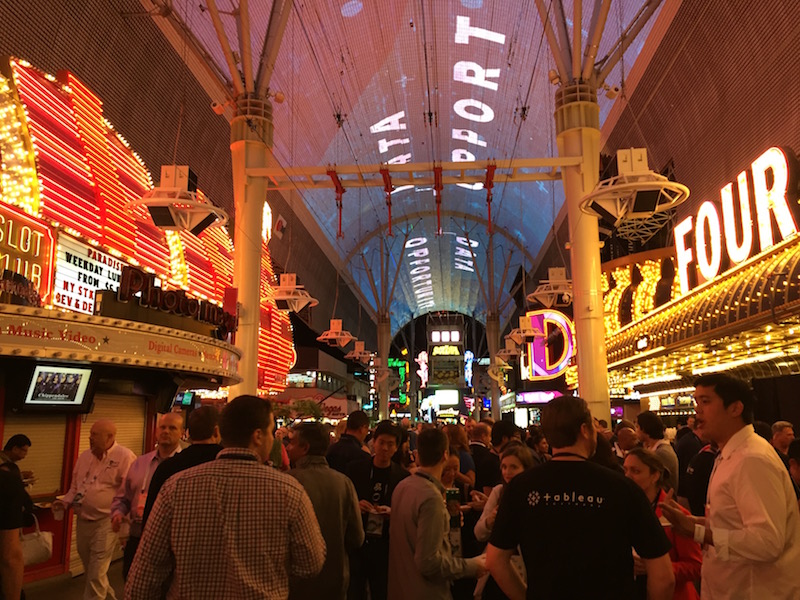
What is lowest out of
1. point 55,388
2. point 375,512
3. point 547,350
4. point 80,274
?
point 375,512

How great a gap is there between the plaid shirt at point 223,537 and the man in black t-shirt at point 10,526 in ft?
5.48

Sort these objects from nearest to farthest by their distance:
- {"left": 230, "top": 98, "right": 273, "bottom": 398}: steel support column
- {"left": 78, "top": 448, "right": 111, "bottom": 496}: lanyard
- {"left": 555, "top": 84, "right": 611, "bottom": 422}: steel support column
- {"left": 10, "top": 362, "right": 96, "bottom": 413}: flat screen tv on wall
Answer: {"left": 78, "top": 448, "right": 111, "bottom": 496}: lanyard < {"left": 10, "top": 362, "right": 96, "bottom": 413}: flat screen tv on wall < {"left": 555, "top": 84, "right": 611, "bottom": 422}: steel support column < {"left": 230, "top": 98, "right": 273, "bottom": 398}: steel support column

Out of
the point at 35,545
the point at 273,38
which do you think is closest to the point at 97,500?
the point at 35,545

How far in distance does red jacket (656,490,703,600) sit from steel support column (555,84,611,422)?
344 inches

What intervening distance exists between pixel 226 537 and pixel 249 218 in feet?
36.1

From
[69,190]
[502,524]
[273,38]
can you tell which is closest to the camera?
[502,524]

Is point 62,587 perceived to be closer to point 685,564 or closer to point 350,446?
point 350,446

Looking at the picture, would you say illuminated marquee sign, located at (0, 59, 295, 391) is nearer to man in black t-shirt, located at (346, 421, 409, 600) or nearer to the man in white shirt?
man in black t-shirt, located at (346, 421, 409, 600)

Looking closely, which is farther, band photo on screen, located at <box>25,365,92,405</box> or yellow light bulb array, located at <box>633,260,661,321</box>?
yellow light bulb array, located at <box>633,260,661,321</box>

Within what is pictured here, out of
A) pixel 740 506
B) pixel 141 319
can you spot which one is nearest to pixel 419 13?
pixel 141 319

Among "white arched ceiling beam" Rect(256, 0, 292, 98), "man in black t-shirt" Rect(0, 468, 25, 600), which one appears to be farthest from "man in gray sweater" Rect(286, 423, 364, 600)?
"white arched ceiling beam" Rect(256, 0, 292, 98)

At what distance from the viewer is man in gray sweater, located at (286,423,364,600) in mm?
3883

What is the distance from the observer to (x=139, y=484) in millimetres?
5043

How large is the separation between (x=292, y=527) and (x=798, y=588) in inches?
86.3
